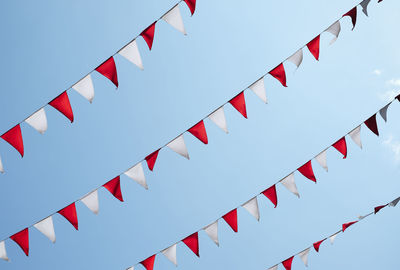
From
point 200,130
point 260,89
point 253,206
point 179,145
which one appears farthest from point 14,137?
point 253,206

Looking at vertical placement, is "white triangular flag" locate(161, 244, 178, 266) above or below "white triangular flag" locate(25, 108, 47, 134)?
below

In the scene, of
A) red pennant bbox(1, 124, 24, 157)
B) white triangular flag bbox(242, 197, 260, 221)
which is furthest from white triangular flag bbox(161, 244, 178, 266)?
red pennant bbox(1, 124, 24, 157)

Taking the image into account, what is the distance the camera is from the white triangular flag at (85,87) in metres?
5.03

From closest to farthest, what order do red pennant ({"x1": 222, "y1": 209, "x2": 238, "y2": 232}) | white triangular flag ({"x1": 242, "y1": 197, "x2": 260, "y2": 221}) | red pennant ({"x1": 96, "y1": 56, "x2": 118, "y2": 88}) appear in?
red pennant ({"x1": 96, "y1": 56, "x2": 118, "y2": 88}) → white triangular flag ({"x1": 242, "y1": 197, "x2": 260, "y2": 221}) → red pennant ({"x1": 222, "y1": 209, "x2": 238, "y2": 232})

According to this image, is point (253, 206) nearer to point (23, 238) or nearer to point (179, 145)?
point (179, 145)

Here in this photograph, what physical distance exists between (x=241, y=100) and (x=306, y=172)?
1255 mm

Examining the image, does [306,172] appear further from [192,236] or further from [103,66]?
[103,66]

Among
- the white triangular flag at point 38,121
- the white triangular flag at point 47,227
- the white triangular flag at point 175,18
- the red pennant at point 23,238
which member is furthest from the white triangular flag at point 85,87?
the red pennant at point 23,238

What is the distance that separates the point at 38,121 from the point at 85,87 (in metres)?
0.56

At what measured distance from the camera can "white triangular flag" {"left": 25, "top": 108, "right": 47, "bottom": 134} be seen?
505cm

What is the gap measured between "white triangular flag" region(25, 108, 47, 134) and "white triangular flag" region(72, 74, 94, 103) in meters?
0.41

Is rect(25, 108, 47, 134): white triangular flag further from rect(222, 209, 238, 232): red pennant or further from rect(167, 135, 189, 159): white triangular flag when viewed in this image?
rect(222, 209, 238, 232): red pennant

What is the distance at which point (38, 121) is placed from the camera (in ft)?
16.6

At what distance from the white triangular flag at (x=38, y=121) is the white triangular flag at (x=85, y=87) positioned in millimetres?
410
